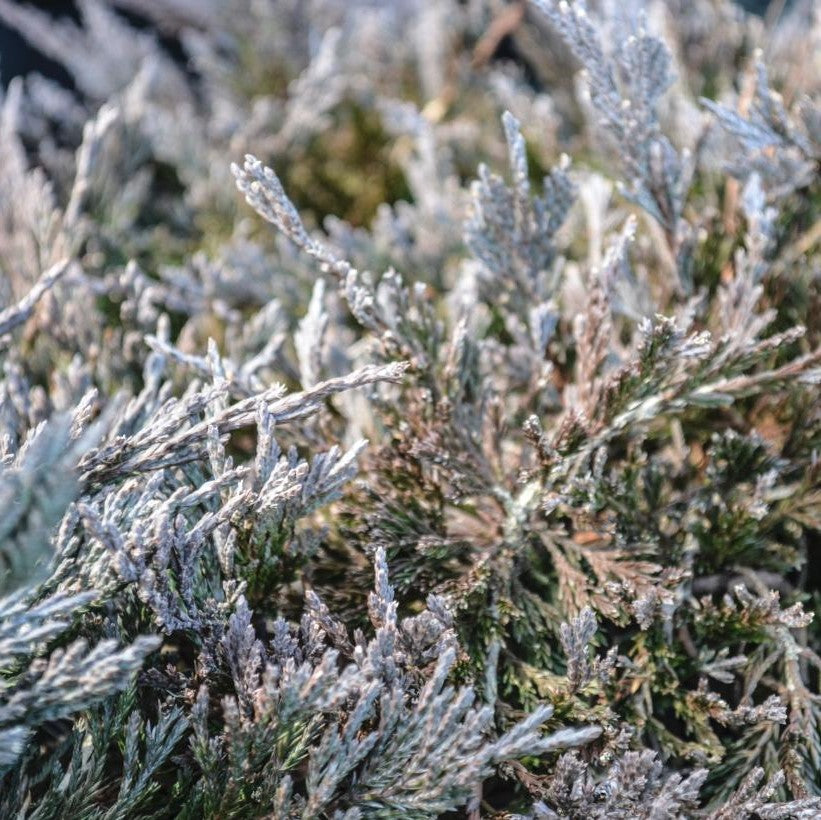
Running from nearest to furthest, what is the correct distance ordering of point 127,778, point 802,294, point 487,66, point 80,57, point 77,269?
point 127,778 < point 802,294 < point 77,269 < point 80,57 < point 487,66

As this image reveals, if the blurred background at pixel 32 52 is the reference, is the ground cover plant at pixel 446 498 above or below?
below

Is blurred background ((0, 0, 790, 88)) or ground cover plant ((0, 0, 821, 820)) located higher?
blurred background ((0, 0, 790, 88))

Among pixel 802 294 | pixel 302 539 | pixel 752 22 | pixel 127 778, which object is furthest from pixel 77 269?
pixel 752 22

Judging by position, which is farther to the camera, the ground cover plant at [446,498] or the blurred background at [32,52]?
the blurred background at [32,52]

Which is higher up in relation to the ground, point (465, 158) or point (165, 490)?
point (465, 158)

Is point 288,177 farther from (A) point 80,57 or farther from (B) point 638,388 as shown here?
(B) point 638,388

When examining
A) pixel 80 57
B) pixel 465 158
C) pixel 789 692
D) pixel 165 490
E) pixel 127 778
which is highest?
pixel 80 57

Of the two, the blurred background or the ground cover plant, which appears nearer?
the ground cover plant

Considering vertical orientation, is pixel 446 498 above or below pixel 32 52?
below
